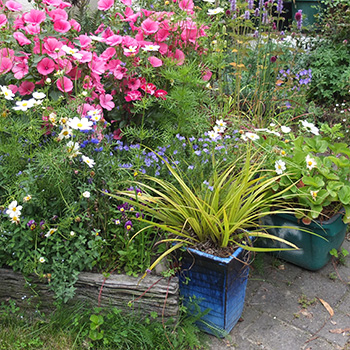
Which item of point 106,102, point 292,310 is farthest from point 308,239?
point 106,102

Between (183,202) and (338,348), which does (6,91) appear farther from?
(338,348)

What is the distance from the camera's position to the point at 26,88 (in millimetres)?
2500

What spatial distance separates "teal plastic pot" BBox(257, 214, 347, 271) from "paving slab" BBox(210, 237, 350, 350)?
0.10m

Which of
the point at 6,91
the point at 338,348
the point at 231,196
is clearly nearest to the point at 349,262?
the point at 338,348

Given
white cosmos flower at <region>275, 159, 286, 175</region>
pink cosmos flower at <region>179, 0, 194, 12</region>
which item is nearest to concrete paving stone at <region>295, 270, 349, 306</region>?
white cosmos flower at <region>275, 159, 286, 175</region>

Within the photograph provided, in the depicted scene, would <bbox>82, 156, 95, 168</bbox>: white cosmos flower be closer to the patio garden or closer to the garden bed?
the patio garden

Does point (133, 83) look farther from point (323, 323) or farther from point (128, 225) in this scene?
point (323, 323)

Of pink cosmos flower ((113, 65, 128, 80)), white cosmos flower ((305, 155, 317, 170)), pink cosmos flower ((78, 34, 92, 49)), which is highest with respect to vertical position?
pink cosmos flower ((78, 34, 92, 49))

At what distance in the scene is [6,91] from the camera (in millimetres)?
2141

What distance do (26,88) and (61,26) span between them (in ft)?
1.38

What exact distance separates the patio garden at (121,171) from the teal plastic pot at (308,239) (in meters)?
0.07

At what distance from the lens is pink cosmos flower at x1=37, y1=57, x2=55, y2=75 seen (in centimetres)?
239

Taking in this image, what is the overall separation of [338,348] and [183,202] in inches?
44.1

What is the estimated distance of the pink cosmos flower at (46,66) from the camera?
239 cm
